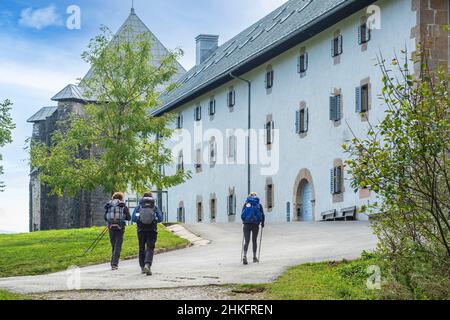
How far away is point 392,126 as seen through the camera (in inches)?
554

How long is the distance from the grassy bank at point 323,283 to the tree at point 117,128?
21.3m

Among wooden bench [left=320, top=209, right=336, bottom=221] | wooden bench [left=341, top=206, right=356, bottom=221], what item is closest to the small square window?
wooden bench [left=320, top=209, right=336, bottom=221]

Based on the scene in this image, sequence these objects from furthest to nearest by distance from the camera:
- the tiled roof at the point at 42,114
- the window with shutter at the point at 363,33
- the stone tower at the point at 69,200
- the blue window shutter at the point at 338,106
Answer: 1. the tiled roof at the point at 42,114
2. the stone tower at the point at 69,200
3. the blue window shutter at the point at 338,106
4. the window with shutter at the point at 363,33

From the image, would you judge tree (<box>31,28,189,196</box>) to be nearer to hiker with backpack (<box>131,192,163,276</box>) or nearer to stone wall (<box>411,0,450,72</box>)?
stone wall (<box>411,0,450,72</box>)

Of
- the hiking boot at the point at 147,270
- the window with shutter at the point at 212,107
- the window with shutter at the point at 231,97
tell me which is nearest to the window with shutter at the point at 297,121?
the window with shutter at the point at 231,97

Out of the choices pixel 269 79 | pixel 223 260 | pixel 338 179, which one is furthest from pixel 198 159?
pixel 223 260

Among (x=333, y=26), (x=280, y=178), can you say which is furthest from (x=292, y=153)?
(x=333, y=26)

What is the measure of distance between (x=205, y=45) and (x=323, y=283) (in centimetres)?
4937

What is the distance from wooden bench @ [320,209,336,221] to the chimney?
28.8 metres

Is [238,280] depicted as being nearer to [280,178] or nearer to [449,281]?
[449,281]

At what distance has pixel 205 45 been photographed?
65938 millimetres

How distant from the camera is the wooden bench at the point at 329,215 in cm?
3672

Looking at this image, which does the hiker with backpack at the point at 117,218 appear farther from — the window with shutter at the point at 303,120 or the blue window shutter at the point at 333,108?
the window with shutter at the point at 303,120
